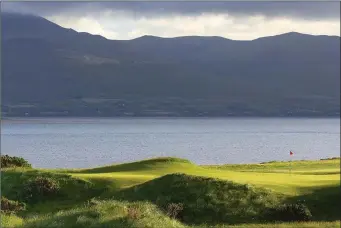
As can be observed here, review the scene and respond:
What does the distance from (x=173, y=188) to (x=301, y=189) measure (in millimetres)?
7583

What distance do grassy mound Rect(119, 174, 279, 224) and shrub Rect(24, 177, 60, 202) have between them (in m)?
4.68

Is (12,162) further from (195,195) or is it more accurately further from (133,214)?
(133,214)

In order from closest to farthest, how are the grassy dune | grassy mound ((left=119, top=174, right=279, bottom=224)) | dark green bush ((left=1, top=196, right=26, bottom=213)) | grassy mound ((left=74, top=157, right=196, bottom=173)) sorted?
the grassy dune, grassy mound ((left=119, top=174, right=279, bottom=224)), dark green bush ((left=1, top=196, right=26, bottom=213)), grassy mound ((left=74, top=157, right=196, bottom=173))

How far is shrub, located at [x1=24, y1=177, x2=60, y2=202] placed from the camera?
1492 inches

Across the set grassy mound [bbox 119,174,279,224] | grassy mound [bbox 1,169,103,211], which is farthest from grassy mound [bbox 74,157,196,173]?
grassy mound [bbox 119,174,279,224]

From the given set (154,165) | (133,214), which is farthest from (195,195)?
(154,165)

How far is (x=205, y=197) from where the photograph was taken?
34688mm

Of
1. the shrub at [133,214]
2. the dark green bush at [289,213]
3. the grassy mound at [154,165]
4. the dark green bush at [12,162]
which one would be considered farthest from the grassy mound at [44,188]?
the shrub at [133,214]

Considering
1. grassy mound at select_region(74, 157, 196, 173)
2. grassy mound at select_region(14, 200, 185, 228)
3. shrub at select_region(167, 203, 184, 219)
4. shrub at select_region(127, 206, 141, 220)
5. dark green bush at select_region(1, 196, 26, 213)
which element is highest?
shrub at select_region(127, 206, 141, 220)

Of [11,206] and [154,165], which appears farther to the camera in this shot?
[154,165]

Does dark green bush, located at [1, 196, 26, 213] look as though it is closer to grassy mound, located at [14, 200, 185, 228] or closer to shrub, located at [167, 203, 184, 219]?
shrub, located at [167, 203, 184, 219]

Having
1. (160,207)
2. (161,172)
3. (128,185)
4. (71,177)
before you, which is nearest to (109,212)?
(160,207)

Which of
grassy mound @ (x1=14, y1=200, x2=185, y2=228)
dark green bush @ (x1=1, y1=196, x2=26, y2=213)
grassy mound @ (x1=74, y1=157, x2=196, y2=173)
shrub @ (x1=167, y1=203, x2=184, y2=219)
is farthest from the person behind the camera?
grassy mound @ (x1=74, y1=157, x2=196, y2=173)

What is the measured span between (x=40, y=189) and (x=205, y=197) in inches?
415
